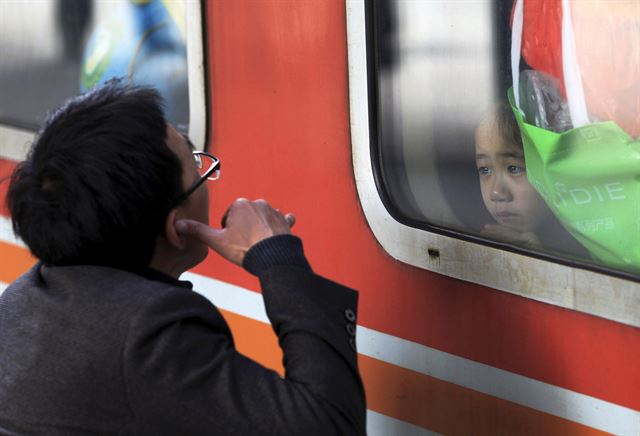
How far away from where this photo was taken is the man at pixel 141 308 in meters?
1.47

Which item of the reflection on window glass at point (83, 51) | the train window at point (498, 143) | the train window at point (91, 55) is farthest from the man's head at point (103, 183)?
→ the reflection on window glass at point (83, 51)

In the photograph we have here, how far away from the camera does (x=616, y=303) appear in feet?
5.21

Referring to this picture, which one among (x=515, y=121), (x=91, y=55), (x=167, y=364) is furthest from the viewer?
(x=91, y=55)

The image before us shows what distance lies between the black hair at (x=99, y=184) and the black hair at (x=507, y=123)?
21.6 inches

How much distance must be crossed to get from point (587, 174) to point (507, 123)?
0.18m

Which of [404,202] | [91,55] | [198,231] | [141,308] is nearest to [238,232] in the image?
[198,231]

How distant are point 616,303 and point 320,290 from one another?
44cm

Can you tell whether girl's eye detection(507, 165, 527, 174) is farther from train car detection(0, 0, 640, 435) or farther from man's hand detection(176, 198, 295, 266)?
man's hand detection(176, 198, 295, 266)

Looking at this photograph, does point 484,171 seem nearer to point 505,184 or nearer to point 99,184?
point 505,184

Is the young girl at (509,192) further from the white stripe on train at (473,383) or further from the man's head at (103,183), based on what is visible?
the man's head at (103,183)

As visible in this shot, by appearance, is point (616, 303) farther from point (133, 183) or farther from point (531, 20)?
point (133, 183)

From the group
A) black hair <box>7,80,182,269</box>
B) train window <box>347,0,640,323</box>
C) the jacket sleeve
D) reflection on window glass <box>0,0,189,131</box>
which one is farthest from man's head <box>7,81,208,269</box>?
reflection on window glass <box>0,0,189,131</box>

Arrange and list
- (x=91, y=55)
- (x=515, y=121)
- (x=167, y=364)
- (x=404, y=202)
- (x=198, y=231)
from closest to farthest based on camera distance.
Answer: (x=167, y=364)
(x=198, y=231)
(x=515, y=121)
(x=404, y=202)
(x=91, y=55)

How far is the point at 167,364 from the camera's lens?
1.47m
